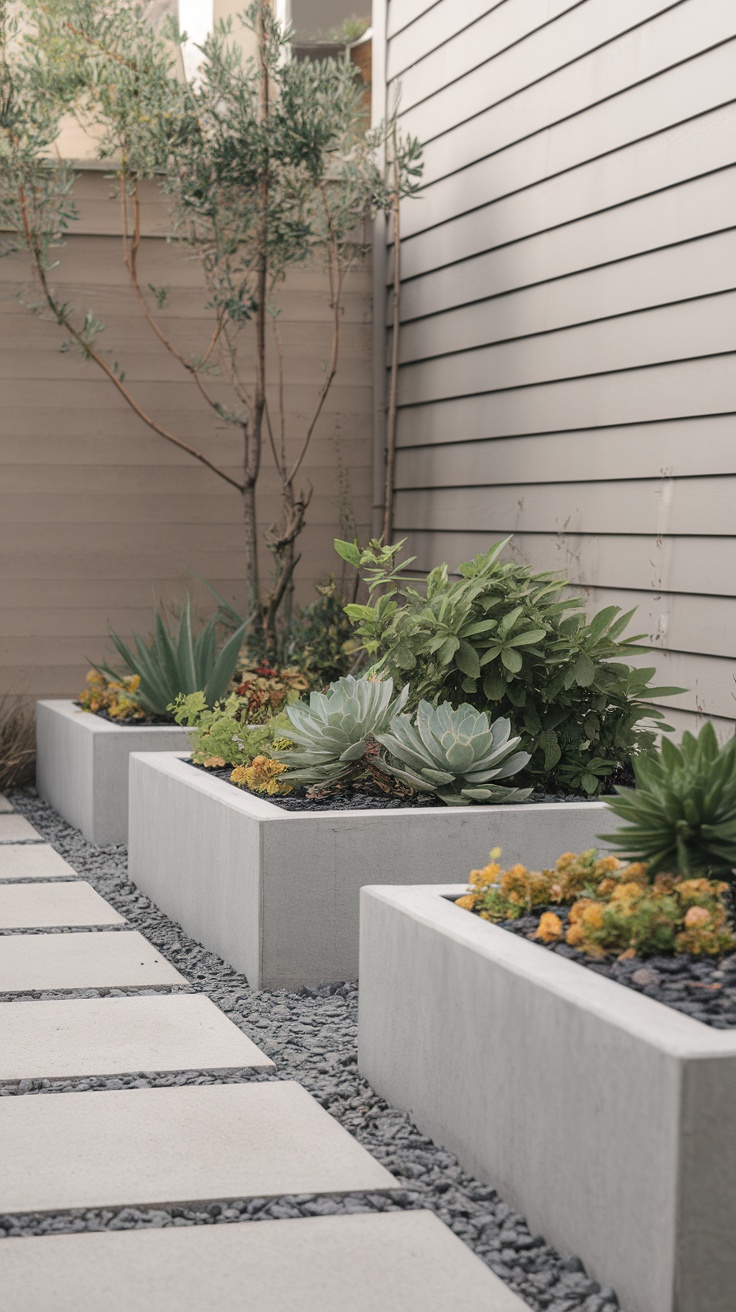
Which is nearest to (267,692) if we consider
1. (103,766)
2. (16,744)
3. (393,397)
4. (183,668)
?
(183,668)

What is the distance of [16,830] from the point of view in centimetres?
539

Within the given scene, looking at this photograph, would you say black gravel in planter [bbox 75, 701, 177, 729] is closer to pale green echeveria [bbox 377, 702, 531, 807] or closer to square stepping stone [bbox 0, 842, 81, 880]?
square stepping stone [bbox 0, 842, 81, 880]

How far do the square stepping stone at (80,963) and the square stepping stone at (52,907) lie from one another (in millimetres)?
136

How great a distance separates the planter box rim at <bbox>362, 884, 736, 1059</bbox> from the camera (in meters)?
1.70

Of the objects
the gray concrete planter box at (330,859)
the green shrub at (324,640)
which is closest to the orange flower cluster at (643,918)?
the gray concrete planter box at (330,859)

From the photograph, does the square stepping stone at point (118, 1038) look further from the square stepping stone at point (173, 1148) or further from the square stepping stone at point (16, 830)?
the square stepping stone at point (16, 830)

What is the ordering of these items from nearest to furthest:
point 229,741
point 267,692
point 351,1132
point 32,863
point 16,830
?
point 351,1132
point 229,741
point 32,863
point 267,692
point 16,830

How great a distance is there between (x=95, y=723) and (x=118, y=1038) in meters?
2.73

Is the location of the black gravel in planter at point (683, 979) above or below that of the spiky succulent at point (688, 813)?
below

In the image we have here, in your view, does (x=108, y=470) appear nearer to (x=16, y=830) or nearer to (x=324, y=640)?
(x=324, y=640)

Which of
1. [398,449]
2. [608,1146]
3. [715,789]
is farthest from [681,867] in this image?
[398,449]

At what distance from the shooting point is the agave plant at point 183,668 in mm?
5355

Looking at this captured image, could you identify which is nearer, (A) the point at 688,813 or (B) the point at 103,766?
(A) the point at 688,813

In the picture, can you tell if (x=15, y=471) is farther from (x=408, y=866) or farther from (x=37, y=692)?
(x=408, y=866)
